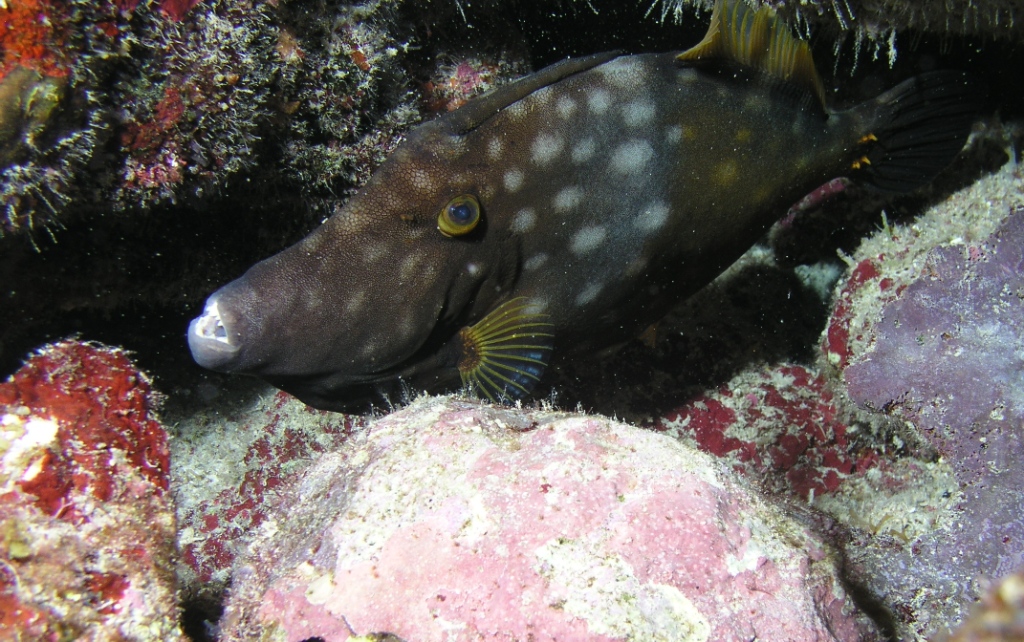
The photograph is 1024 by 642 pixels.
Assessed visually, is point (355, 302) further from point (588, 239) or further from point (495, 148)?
point (588, 239)

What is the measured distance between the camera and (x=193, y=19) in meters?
2.48

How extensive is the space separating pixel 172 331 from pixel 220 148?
2.19 m

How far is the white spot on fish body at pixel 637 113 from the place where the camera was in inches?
115

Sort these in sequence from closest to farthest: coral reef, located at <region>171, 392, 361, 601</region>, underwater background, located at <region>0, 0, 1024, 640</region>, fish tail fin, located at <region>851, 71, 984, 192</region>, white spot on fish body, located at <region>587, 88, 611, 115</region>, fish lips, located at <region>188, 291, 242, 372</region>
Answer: underwater background, located at <region>0, 0, 1024, 640</region>, fish lips, located at <region>188, 291, 242, 372</region>, white spot on fish body, located at <region>587, 88, 611, 115</region>, fish tail fin, located at <region>851, 71, 984, 192</region>, coral reef, located at <region>171, 392, 361, 601</region>

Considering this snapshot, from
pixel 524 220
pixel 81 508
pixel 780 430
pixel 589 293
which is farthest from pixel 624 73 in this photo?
pixel 81 508

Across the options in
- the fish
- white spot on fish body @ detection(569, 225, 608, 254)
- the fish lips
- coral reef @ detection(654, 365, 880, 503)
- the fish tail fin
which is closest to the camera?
the fish lips

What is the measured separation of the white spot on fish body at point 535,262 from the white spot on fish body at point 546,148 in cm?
51

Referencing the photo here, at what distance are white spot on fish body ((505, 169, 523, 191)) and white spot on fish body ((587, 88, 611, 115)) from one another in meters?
0.51

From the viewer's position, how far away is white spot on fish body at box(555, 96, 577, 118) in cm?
286

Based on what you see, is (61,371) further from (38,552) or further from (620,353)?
(620,353)

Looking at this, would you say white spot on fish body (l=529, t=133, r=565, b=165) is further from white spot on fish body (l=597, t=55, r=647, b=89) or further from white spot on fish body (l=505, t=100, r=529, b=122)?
white spot on fish body (l=597, t=55, r=647, b=89)

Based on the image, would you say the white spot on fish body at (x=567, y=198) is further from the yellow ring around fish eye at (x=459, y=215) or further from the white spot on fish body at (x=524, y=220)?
the yellow ring around fish eye at (x=459, y=215)

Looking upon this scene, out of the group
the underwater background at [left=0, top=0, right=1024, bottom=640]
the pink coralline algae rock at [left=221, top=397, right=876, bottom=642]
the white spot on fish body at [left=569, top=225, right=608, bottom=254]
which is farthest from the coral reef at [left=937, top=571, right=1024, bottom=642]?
the white spot on fish body at [left=569, top=225, right=608, bottom=254]

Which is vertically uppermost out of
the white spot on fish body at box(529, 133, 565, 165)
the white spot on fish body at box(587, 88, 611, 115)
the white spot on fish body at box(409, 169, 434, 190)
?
the white spot on fish body at box(409, 169, 434, 190)
